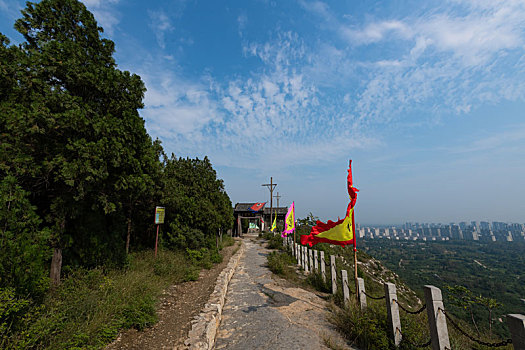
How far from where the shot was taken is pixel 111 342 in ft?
12.0

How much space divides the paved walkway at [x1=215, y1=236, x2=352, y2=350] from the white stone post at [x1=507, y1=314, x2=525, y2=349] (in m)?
2.25

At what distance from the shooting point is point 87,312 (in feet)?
12.8

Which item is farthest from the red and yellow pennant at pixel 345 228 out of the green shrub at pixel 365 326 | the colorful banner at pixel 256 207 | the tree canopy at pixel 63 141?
the colorful banner at pixel 256 207

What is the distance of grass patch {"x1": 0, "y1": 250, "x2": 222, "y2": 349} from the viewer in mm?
2977

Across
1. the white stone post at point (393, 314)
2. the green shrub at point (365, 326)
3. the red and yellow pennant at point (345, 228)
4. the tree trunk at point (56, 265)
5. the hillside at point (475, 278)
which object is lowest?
the hillside at point (475, 278)

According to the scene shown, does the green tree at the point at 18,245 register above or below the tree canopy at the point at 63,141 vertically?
below

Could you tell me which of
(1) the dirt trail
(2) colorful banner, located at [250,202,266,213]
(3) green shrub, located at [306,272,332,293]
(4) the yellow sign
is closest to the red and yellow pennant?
(3) green shrub, located at [306,272,332,293]

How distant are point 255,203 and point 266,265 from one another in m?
21.1

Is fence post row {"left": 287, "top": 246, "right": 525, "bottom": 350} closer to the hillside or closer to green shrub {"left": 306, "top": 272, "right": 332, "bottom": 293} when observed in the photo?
the hillside

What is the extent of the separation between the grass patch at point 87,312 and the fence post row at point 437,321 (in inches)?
Result: 181

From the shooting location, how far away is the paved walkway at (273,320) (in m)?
3.87

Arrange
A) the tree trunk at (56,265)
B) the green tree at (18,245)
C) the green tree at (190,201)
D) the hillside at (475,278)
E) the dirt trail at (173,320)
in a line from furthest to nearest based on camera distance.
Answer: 1. the hillside at (475,278)
2. the green tree at (190,201)
3. the tree trunk at (56,265)
4. the dirt trail at (173,320)
5. the green tree at (18,245)

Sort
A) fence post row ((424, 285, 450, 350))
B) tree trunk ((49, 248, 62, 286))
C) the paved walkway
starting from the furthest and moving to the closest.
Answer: tree trunk ((49, 248, 62, 286)), the paved walkway, fence post row ((424, 285, 450, 350))

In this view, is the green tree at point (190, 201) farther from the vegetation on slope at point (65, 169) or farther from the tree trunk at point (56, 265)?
the tree trunk at point (56, 265)
